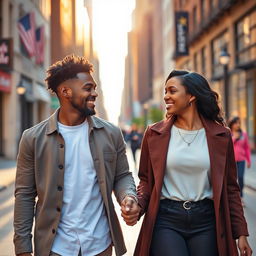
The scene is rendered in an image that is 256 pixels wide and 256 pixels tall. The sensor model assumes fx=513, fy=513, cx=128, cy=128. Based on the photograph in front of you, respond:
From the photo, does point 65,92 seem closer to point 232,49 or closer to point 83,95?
point 83,95

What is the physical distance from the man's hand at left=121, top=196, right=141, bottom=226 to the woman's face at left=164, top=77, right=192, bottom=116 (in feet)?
2.38

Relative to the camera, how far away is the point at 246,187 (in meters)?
13.9

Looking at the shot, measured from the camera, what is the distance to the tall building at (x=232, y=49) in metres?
27.5

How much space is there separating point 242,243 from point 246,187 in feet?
35.4

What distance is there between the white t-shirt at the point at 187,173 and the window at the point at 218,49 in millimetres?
31062

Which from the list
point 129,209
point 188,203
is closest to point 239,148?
point 188,203

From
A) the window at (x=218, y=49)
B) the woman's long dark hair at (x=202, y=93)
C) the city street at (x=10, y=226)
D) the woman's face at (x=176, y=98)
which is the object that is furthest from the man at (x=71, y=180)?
the window at (x=218, y=49)

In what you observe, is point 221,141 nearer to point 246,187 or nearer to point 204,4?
point 246,187

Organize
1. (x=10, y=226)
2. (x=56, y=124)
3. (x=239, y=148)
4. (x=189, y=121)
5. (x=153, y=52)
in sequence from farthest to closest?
(x=153, y=52) < (x=239, y=148) < (x=10, y=226) < (x=189, y=121) < (x=56, y=124)

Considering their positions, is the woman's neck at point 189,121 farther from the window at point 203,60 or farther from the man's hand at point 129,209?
the window at point 203,60

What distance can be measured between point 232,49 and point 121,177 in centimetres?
2897

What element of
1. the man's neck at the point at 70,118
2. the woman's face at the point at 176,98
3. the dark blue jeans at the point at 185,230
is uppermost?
the woman's face at the point at 176,98

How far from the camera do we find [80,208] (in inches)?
124

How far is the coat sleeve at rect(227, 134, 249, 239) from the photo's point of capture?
3480mm
